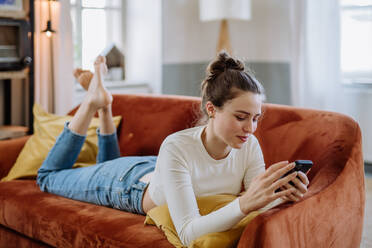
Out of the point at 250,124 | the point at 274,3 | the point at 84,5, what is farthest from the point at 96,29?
the point at 250,124

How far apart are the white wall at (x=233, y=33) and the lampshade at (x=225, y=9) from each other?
39 centimetres

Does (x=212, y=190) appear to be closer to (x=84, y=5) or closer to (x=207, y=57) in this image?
(x=84, y=5)

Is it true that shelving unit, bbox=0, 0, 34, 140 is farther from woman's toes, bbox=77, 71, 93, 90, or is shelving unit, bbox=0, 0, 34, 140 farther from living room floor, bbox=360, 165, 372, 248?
living room floor, bbox=360, 165, 372, 248

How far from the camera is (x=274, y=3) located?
4.49 metres

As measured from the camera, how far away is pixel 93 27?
4328 millimetres

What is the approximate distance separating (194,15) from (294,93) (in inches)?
49.0

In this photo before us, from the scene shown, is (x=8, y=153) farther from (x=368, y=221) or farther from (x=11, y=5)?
(x=368, y=221)

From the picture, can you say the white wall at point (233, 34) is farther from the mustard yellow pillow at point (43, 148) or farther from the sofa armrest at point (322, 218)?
the sofa armrest at point (322, 218)

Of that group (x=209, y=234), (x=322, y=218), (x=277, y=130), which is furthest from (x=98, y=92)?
(x=322, y=218)

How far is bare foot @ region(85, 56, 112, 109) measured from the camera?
2.39 metres

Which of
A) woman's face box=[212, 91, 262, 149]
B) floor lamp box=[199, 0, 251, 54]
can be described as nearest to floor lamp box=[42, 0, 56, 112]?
floor lamp box=[199, 0, 251, 54]

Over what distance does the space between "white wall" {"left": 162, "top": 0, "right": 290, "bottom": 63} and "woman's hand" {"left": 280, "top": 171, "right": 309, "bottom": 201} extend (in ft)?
10.3

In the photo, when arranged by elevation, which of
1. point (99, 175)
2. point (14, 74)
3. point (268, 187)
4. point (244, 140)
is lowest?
point (99, 175)

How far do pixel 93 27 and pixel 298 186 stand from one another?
3252 millimetres
